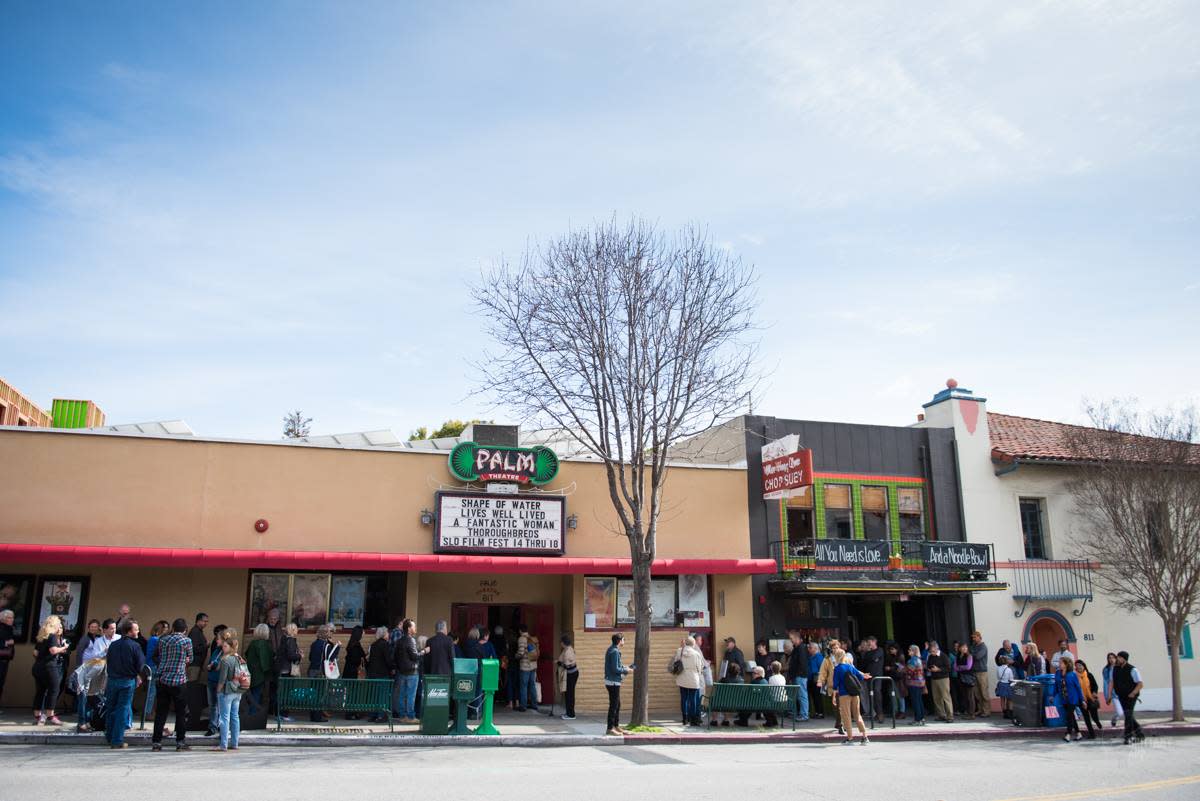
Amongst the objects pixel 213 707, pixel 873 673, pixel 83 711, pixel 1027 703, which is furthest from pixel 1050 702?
pixel 83 711

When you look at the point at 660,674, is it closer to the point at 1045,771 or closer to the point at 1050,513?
the point at 1045,771

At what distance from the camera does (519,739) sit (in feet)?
47.5

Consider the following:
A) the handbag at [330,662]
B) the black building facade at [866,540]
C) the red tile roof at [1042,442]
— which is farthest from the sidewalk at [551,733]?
the red tile roof at [1042,442]

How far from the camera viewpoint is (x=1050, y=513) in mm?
23406

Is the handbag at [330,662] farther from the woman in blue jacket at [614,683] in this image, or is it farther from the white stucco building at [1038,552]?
the white stucco building at [1038,552]

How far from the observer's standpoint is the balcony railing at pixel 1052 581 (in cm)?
2247

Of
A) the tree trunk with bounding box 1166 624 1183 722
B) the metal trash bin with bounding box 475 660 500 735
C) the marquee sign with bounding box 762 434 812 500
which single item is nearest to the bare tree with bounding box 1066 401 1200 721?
the tree trunk with bounding box 1166 624 1183 722

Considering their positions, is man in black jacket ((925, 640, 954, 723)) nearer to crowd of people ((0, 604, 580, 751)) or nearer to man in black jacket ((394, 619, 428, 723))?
crowd of people ((0, 604, 580, 751))

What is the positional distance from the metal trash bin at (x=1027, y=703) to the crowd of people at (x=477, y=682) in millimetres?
314

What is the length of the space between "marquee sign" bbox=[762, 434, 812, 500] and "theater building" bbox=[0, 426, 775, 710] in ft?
2.15

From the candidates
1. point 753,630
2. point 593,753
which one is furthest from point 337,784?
point 753,630

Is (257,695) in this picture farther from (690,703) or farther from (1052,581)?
(1052,581)

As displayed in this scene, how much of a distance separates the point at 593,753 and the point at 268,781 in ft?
16.1

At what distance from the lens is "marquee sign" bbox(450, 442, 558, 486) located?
19.0 meters
